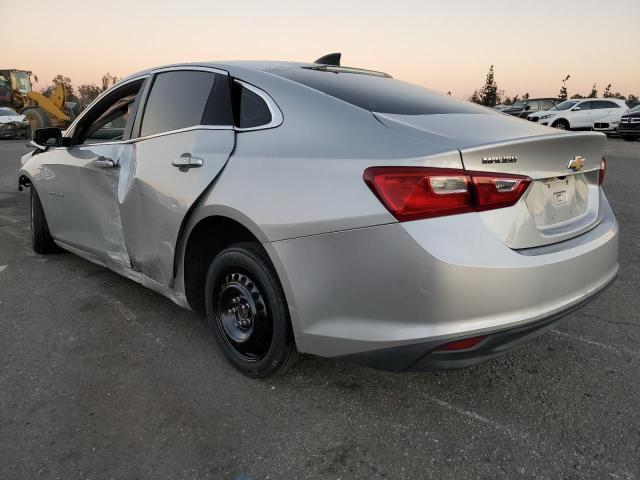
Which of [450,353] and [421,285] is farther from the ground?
[421,285]

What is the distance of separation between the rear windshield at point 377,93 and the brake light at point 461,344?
1.04 m

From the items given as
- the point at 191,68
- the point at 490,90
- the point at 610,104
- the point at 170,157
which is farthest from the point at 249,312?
the point at 490,90

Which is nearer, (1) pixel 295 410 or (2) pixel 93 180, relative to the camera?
(1) pixel 295 410

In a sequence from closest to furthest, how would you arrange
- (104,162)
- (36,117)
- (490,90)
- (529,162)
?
1. (529,162)
2. (104,162)
3. (36,117)
4. (490,90)

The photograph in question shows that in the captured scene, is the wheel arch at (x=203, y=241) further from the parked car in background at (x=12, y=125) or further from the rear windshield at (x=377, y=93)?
the parked car in background at (x=12, y=125)

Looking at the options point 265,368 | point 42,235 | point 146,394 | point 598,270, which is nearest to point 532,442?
point 598,270

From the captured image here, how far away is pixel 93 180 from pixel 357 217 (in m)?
2.36

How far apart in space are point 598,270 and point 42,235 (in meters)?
4.49

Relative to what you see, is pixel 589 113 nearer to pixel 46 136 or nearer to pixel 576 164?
pixel 576 164

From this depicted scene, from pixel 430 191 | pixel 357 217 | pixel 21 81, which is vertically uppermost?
pixel 430 191

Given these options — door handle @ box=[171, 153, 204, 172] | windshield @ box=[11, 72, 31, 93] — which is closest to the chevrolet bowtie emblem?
door handle @ box=[171, 153, 204, 172]

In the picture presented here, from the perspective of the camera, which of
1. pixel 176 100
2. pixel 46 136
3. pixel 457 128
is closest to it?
pixel 457 128

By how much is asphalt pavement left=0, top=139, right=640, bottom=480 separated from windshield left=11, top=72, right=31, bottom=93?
2804 cm

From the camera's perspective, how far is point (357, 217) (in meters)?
1.96
